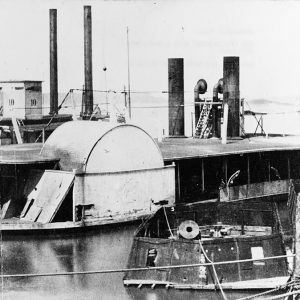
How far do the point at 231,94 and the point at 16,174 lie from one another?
15.3 meters

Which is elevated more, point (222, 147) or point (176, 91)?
point (176, 91)

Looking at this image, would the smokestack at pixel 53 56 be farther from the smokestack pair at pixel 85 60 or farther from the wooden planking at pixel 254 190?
the wooden planking at pixel 254 190

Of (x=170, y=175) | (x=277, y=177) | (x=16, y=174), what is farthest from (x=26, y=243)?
(x=277, y=177)

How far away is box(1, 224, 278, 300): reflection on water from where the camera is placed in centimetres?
1416

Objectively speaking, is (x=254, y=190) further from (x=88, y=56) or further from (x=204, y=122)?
(x=88, y=56)

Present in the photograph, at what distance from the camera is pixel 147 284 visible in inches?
553

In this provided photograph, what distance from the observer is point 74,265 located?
17031mm

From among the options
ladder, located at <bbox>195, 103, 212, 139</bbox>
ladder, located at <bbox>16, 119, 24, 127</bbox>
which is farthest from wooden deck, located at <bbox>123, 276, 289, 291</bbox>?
ladder, located at <bbox>16, 119, 24, 127</bbox>

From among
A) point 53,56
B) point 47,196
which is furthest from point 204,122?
point 47,196

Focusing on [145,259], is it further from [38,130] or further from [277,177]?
[38,130]

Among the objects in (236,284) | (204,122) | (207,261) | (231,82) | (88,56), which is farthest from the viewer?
(88,56)

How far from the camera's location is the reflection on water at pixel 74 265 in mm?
14156

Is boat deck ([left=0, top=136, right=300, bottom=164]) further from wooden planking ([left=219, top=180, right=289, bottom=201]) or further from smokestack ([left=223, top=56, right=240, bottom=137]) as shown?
smokestack ([left=223, top=56, right=240, bottom=137])

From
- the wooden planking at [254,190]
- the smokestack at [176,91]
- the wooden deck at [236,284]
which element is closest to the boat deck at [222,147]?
the wooden planking at [254,190]
